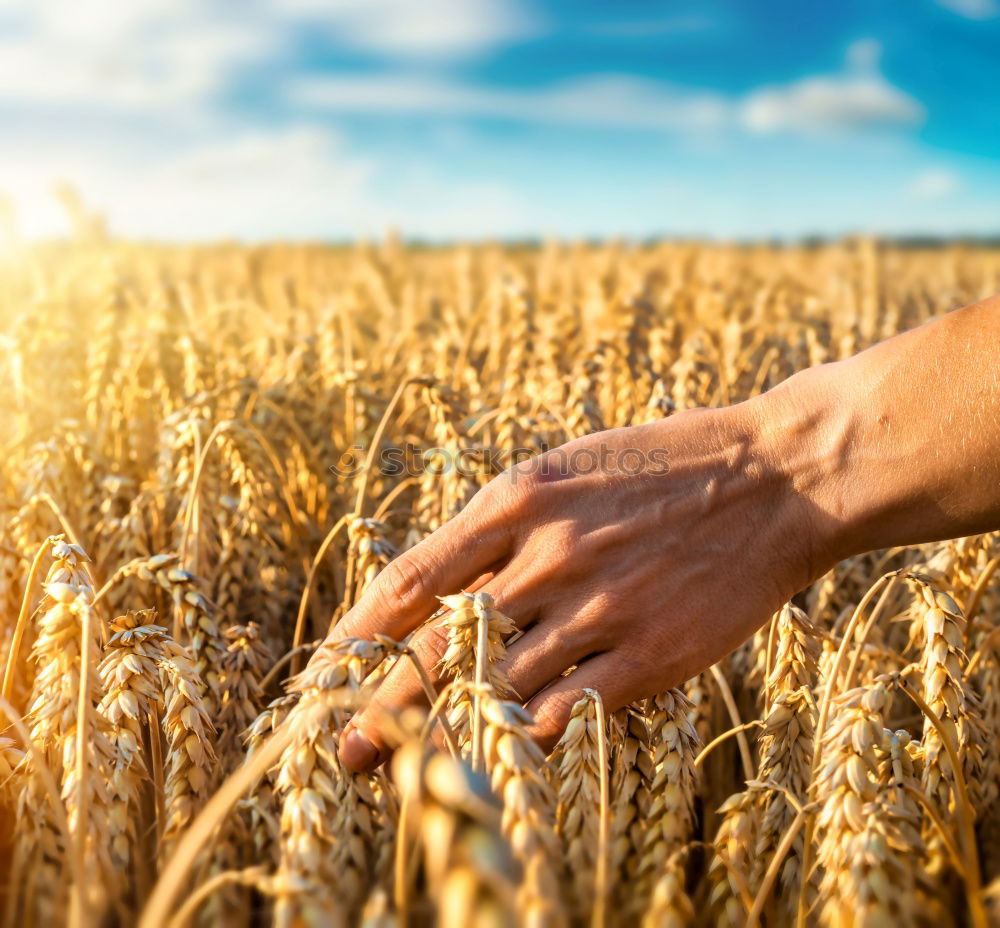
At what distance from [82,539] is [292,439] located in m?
0.69

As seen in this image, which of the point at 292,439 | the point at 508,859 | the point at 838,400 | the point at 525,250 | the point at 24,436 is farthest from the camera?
the point at 525,250

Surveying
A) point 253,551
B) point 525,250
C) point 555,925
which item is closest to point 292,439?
point 253,551

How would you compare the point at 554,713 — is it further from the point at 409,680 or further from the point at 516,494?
the point at 516,494

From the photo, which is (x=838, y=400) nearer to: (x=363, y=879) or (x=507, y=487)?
(x=507, y=487)

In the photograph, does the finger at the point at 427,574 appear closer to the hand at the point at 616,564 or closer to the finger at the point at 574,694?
the hand at the point at 616,564

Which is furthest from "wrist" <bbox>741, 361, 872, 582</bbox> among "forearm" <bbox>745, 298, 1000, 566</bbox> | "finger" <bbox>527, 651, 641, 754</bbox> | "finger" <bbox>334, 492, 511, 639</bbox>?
"finger" <bbox>334, 492, 511, 639</bbox>

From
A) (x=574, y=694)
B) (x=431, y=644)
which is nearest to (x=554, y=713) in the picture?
(x=574, y=694)

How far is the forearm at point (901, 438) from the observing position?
1.29 m

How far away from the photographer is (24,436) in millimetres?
2404

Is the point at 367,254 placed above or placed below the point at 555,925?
above

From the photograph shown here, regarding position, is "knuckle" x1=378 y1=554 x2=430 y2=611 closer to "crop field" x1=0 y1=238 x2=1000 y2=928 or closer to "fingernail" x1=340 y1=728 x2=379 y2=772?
"crop field" x1=0 y1=238 x2=1000 y2=928

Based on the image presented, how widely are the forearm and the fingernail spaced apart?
797mm

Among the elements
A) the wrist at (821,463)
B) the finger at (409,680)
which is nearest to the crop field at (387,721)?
the finger at (409,680)

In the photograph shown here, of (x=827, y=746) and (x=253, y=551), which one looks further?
(x=253, y=551)
